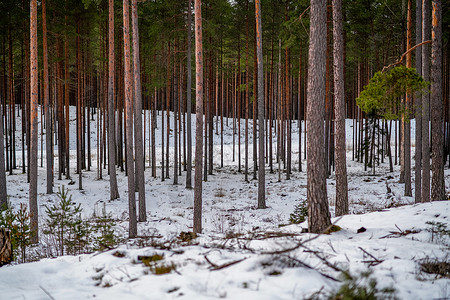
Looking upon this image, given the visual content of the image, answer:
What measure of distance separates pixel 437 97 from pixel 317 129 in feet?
19.9

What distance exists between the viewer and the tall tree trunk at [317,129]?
216 inches

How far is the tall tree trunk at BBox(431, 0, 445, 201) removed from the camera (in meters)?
8.78

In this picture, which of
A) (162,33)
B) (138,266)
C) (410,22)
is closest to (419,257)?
(138,266)

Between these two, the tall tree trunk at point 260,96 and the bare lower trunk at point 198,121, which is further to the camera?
the tall tree trunk at point 260,96

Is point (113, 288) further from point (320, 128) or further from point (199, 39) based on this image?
point (199, 39)

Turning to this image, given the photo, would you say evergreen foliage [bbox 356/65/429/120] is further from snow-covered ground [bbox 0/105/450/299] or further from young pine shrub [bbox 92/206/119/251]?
young pine shrub [bbox 92/206/119/251]

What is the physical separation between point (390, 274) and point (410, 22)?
14.7m

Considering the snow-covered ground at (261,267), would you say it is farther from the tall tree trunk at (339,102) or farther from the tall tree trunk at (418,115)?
the tall tree trunk at (418,115)

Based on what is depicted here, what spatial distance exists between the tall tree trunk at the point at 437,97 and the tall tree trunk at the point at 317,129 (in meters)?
5.53

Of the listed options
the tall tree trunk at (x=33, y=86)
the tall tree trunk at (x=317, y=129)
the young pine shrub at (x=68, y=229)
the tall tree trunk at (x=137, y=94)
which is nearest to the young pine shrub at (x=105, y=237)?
the young pine shrub at (x=68, y=229)

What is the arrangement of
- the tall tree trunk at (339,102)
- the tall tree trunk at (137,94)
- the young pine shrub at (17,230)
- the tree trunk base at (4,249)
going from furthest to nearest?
1. the tall tree trunk at (137,94)
2. the tall tree trunk at (339,102)
3. the young pine shrub at (17,230)
4. the tree trunk base at (4,249)

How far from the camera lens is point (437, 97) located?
352 inches

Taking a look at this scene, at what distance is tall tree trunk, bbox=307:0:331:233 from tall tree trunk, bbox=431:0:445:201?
5.53 meters

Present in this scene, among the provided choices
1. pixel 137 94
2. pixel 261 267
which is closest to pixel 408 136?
pixel 137 94
